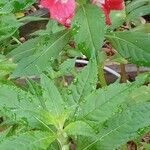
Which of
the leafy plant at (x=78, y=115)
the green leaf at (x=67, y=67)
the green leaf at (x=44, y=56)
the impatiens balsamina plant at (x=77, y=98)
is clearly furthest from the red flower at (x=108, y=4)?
the leafy plant at (x=78, y=115)

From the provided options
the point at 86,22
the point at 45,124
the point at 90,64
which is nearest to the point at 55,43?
the point at 86,22

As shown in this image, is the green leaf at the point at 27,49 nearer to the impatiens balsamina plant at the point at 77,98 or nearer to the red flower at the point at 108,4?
the impatiens balsamina plant at the point at 77,98

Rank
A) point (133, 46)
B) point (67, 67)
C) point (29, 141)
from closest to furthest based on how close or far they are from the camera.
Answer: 1. point (29, 141)
2. point (133, 46)
3. point (67, 67)

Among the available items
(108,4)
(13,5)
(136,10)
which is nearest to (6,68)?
(13,5)

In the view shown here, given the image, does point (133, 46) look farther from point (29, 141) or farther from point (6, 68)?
point (29, 141)

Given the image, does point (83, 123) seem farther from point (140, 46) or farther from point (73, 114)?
point (140, 46)

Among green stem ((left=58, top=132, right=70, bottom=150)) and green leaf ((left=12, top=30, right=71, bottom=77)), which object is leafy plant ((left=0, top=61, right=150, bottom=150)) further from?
green leaf ((left=12, top=30, right=71, bottom=77))

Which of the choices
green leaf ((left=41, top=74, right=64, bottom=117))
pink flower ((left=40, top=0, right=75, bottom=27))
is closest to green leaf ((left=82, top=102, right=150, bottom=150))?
green leaf ((left=41, top=74, right=64, bottom=117))
